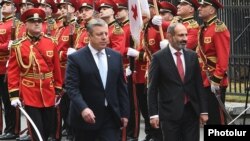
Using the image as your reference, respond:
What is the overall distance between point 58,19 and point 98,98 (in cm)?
636

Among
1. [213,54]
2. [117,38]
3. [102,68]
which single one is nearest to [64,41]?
[117,38]

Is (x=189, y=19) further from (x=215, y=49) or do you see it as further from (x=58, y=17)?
(x=58, y=17)

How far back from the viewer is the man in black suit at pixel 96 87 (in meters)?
10.5

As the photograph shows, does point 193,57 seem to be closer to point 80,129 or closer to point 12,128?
point 80,129

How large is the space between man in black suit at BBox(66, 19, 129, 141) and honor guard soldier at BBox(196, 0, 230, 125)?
2577 millimetres

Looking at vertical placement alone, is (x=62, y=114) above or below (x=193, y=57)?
below

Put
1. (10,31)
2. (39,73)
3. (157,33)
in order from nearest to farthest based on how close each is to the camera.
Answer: (39,73) < (157,33) < (10,31)

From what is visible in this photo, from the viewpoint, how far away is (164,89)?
11.1 meters

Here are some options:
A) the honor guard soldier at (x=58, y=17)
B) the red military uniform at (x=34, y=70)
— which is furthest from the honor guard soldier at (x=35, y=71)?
the honor guard soldier at (x=58, y=17)

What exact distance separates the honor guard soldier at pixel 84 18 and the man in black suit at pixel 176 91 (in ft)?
12.9

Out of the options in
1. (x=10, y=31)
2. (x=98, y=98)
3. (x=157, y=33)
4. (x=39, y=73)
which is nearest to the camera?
(x=98, y=98)

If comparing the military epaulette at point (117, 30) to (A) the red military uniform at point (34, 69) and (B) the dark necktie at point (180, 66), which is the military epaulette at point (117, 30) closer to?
(A) the red military uniform at point (34, 69)

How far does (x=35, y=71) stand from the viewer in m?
12.8

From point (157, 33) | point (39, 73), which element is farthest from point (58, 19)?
point (39, 73)
